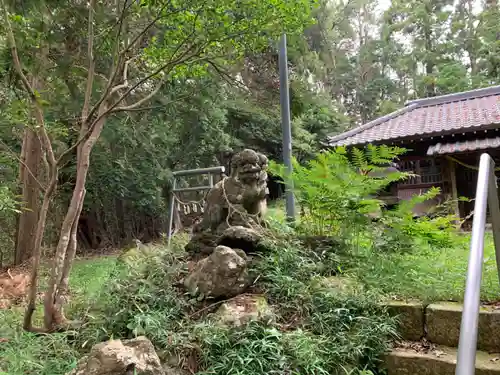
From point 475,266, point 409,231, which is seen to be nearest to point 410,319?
point 409,231

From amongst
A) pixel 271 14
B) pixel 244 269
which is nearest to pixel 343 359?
pixel 244 269

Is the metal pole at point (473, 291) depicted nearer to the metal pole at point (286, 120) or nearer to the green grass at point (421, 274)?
the green grass at point (421, 274)

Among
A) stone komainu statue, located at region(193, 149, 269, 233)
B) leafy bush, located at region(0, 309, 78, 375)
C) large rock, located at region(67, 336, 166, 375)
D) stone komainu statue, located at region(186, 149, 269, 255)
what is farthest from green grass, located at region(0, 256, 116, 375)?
stone komainu statue, located at region(193, 149, 269, 233)

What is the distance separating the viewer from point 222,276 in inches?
119

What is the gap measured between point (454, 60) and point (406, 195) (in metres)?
17.6

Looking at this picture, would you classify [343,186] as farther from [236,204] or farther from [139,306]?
[139,306]

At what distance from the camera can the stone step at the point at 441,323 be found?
2.38 meters

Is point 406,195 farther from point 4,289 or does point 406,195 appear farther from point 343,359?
point 4,289

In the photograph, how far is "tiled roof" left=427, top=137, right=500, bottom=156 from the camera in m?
7.86

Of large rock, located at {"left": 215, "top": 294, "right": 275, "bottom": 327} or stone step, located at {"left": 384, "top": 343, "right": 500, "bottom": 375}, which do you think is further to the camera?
large rock, located at {"left": 215, "top": 294, "right": 275, "bottom": 327}

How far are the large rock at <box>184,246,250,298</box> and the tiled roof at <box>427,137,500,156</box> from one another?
6.66 metres

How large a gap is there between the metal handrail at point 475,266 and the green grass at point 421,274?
1.05 metres

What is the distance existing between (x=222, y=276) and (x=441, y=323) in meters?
1.56

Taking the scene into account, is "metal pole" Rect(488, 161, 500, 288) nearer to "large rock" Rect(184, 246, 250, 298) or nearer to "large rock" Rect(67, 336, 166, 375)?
"large rock" Rect(184, 246, 250, 298)
